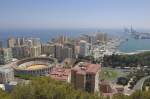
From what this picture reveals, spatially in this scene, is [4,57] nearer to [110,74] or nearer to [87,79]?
[110,74]

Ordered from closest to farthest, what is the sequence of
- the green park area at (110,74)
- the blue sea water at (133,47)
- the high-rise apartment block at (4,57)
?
1. the green park area at (110,74)
2. the high-rise apartment block at (4,57)
3. the blue sea water at (133,47)

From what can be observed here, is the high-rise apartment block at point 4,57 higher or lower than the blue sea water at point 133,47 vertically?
higher

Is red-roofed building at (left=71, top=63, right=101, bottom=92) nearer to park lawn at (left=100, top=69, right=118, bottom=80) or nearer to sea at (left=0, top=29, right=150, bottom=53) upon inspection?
park lawn at (left=100, top=69, right=118, bottom=80)

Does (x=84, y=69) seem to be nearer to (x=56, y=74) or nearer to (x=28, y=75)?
(x=56, y=74)

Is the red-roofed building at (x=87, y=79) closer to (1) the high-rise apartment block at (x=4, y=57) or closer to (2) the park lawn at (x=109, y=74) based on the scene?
(2) the park lawn at (x=109, y=74)

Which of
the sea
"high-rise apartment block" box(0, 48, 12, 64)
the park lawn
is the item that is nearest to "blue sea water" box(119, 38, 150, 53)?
the sea

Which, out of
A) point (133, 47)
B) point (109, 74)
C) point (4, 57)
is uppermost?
point (4, 57)

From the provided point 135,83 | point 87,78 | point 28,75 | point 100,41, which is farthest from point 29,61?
point 100,41

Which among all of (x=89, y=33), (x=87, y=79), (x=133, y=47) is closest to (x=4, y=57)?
(x=87, y=79)

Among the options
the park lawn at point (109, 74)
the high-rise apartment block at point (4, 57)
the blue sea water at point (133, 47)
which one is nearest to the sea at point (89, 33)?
the blue sea water at point (133, 47)

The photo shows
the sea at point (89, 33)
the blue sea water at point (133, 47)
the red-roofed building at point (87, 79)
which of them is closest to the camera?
the red-roofed building at point (87, 79)

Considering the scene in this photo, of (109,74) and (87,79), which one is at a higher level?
(87,79)
